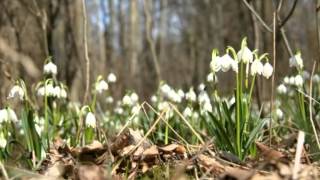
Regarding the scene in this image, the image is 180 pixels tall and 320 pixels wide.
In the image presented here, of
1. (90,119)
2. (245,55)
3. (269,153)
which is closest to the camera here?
(269,153)

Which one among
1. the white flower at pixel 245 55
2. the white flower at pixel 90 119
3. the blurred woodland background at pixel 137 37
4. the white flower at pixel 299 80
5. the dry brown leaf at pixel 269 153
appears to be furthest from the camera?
the blurred woodland background at pixel 137 37

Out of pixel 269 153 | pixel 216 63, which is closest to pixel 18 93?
pixel 216 63

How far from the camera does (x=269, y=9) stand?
24.7ft

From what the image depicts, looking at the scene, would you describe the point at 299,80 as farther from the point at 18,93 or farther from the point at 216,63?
the point at 18,93

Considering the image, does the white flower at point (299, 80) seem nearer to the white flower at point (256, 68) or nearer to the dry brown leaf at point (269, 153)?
the white flower at point (256, 68)

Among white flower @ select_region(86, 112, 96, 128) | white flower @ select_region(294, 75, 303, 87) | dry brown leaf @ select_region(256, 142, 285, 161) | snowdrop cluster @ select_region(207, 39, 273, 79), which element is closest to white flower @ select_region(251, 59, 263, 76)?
snowdrop cluster @ select_region(207, 39, 273, 79)

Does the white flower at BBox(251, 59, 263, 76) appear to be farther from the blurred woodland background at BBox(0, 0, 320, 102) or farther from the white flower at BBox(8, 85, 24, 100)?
the white flower at BBox(8, 85, 24, 100)

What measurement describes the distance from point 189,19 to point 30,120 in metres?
29.1

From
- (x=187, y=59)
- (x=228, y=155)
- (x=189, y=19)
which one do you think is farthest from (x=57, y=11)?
(x=187, y=59)

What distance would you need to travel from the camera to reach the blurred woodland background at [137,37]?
6184mm

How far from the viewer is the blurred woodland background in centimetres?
618

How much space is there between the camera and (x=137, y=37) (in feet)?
85.9

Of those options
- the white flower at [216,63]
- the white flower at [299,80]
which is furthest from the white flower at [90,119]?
the white flower at [299,80]

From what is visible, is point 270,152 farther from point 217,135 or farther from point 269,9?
point 269,9
